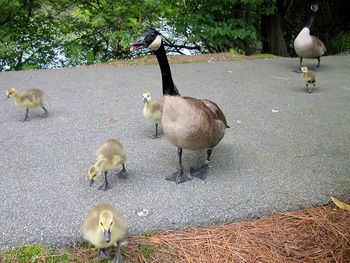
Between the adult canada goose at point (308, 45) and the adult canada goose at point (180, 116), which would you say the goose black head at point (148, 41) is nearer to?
the adult canada goose at point (180, 116)

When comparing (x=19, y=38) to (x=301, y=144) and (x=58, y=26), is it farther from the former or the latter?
(x=301, y=144)

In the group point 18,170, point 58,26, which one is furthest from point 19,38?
point 18,170

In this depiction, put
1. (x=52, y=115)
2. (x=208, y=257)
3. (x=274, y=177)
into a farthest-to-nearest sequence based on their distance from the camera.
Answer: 1. (x=52, y=115)
2. (x=274, y=177)
3. (x=208, y=257)

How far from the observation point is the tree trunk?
37.3ft

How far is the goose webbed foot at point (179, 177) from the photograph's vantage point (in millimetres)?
3076

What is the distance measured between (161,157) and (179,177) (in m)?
0.58

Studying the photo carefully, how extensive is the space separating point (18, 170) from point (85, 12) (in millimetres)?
8555

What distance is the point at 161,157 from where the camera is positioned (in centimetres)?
362

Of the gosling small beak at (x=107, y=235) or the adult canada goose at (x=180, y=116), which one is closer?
the gosling small beak at (x=107, y=235)

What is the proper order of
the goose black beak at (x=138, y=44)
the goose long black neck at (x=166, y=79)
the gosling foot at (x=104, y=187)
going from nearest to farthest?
the goose black beak at (x=138, y=44), the goose long black neck at (x=166, y=79), the gosling foot at (x=104, y=187)

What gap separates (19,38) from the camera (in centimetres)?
928

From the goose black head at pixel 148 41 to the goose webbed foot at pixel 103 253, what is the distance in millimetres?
1645

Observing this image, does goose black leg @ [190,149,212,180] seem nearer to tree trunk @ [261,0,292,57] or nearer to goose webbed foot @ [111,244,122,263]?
goose webbed foot @ [111,244,122,263]

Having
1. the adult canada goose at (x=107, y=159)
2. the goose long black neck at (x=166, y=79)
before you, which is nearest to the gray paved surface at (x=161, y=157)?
the adult canada goose at (x=107, y=159)
